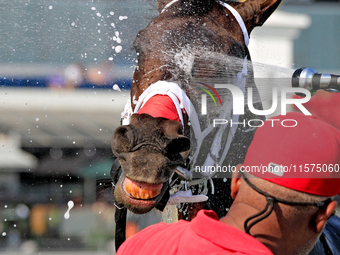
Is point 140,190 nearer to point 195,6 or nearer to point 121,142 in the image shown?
point 121,142

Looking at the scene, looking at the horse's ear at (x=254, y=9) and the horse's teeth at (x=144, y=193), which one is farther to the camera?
the horse's ear at (x=254, y=9)

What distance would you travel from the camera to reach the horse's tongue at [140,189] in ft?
3.62

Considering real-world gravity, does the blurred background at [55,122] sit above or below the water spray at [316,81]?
below

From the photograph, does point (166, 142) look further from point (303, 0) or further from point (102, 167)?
point (102, 167)

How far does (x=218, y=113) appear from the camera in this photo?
1740mm

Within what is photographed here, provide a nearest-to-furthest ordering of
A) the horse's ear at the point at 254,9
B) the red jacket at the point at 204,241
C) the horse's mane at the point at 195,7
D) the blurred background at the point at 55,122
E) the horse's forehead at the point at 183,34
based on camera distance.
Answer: the red jacket at the point at 204,241
the horse's forehead at the point at 183,34
the horse's mane at the point at 195,7
the horse's ear at the point at 254,9
the blurred background at the point at 55,122

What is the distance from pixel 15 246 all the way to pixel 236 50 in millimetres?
5531

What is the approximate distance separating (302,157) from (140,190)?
1.78 ft

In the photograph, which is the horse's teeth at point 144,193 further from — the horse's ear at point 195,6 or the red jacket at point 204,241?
the horse's ear at point 195,6

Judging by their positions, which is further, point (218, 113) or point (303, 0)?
point (303, 0)

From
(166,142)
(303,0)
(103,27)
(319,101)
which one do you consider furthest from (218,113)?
(103,27)

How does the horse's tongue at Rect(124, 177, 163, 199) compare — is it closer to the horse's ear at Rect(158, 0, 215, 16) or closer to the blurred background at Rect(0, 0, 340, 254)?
the horse's ear at Rect(158, 0, 215, 16)

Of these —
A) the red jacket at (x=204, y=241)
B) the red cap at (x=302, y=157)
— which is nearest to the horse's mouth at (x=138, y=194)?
the red jacket at (x=204, y=241)

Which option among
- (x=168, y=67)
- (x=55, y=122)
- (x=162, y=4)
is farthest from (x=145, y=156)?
(x=55, y=122)
